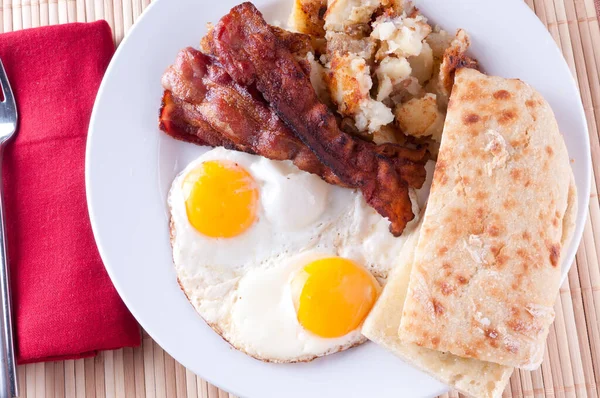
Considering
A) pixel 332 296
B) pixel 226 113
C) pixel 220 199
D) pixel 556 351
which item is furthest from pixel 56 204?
pixel 556 351

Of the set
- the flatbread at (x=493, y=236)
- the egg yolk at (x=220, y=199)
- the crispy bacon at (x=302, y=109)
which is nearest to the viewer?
the flatbread at (x=493, y=236)

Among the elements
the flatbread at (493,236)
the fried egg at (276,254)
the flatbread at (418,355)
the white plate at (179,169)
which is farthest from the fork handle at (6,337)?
the flatbread at (493,236)

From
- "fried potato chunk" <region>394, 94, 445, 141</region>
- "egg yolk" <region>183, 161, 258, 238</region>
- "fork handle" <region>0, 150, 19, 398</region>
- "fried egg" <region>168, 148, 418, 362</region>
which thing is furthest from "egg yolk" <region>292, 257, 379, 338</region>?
"fork handle" <region>0, 150, 19, 398</region>

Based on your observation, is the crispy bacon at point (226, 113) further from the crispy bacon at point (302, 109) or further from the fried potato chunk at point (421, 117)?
the fried potato chunk at point (421, 117)

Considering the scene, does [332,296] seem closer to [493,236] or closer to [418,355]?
[418,355]

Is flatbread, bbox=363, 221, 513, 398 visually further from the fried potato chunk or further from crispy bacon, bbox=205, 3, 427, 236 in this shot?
the fried potato chunk

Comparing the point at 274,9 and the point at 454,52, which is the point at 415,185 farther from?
the point at 274,9
